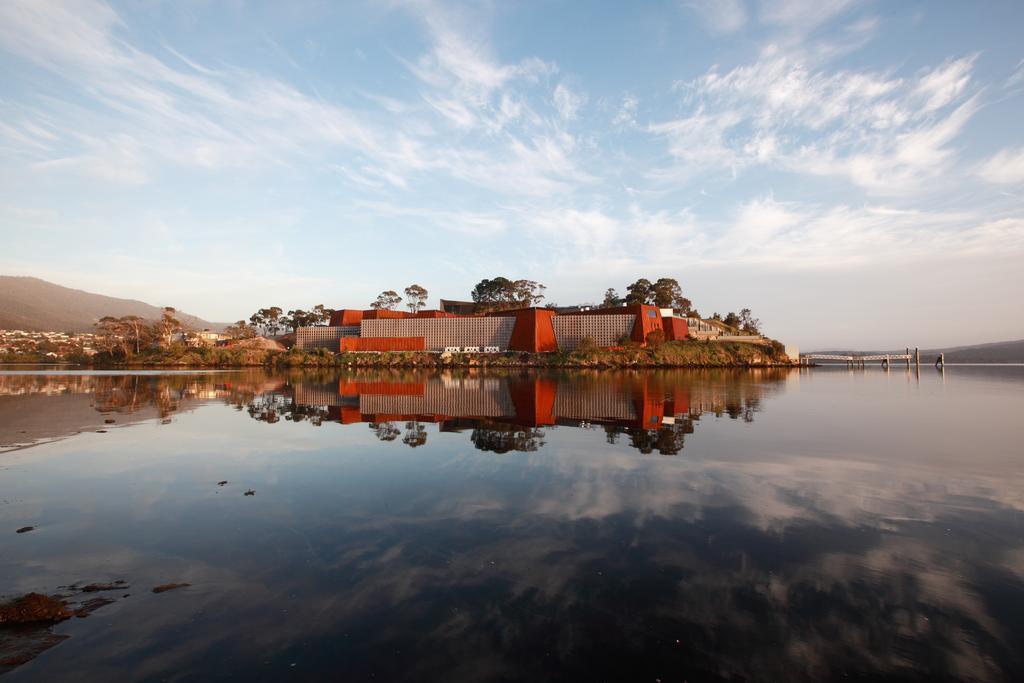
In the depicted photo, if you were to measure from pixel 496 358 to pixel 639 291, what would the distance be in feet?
167

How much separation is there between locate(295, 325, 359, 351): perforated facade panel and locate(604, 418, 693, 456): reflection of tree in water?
101 meters

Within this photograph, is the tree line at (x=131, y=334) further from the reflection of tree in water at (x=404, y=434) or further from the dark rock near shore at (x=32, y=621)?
the dark rock near shore at (x=32, y=621)

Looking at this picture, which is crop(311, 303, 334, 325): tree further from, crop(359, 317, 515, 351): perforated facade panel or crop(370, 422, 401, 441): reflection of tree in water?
crop(370, 422, 401, 441): reflection of tree in water

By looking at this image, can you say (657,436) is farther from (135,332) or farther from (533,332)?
(135,332)

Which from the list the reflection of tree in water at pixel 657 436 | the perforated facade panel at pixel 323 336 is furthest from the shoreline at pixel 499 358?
the reflection of tree in water at pixel 657 436

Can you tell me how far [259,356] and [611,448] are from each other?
351 feet

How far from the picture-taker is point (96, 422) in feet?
68.2

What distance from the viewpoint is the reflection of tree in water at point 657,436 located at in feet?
50.8

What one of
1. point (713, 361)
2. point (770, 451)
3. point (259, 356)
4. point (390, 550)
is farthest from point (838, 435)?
point (259, 356)

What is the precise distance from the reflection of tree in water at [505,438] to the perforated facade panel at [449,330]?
77.5 m

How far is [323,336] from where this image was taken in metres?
115

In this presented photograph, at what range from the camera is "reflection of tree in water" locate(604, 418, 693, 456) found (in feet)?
50.8

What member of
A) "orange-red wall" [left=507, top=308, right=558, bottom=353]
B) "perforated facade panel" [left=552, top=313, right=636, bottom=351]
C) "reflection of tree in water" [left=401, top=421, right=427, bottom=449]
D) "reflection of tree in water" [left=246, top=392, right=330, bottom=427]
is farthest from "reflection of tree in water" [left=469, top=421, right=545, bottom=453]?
"perforated facade panel" [left=552, top=313, right=636, bottom=351]

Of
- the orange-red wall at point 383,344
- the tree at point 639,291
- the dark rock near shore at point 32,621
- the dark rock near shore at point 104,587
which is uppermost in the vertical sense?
the tree at point 639,291
